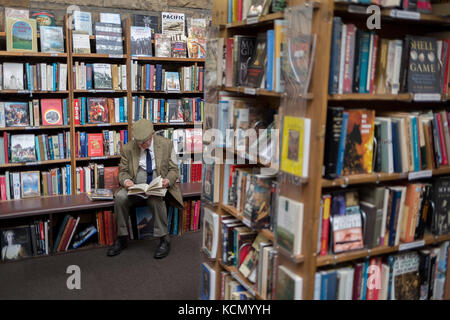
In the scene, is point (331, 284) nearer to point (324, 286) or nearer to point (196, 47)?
point (324, 286)

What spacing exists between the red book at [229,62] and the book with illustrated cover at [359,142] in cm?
78

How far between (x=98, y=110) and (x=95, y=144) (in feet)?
1.10

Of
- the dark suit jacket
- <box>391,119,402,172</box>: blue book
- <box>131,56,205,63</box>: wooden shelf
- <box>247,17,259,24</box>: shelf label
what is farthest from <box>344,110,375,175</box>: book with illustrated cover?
<box>131,56,205,63</box>: wooden shelf

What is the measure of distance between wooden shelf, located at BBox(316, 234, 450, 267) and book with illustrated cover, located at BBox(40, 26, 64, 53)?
3.11 m

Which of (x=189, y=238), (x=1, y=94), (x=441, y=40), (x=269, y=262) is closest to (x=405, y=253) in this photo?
(x=269, y=262)

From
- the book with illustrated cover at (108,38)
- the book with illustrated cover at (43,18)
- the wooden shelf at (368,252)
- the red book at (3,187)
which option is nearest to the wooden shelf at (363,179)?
the wooden shelf at (368,252)

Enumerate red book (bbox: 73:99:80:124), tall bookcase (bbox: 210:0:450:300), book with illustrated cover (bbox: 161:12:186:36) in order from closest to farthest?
1. tall bookcase (bbox: 210:0:450:300)
2. red book (bbox: 73:99:80:124)
3. book with illustrated cover (bbox: 161:12:186:36)

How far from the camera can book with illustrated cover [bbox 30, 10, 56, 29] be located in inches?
155

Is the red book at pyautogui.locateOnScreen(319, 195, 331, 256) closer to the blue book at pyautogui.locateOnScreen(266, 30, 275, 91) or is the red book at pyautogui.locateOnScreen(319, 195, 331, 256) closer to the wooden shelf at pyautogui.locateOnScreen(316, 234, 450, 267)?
the wooden shelf at pyautogui.locateOnScreen(316, 234, 450, 267)

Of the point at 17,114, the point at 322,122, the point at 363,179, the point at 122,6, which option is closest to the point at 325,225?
the point at 363,179

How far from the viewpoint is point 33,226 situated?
3.77m

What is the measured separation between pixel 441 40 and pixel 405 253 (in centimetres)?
116

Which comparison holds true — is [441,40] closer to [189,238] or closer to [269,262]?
[269,262]

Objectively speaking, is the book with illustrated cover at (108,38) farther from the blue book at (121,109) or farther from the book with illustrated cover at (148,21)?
the blue book at (121,109)
